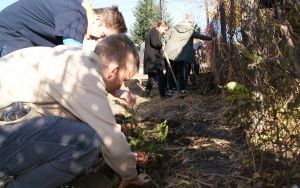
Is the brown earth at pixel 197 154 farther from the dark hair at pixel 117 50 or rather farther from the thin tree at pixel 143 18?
the thin tree at pixel 143 18

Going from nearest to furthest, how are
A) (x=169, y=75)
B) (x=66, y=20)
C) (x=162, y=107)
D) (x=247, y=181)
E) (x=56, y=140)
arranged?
(x=56, y=140), (x=247, y=181), (x=66, y=20), (x=162, y=107), (x=169, y=75)

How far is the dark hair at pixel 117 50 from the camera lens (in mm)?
2660

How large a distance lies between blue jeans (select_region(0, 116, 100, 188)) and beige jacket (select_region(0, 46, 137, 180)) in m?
0.07

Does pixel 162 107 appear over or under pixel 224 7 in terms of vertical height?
under

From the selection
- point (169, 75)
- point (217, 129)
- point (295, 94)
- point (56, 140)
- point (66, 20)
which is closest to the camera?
point (56, 140)

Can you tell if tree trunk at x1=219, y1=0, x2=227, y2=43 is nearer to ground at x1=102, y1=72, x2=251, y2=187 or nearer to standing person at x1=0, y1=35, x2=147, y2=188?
ground at x1=102, y1=72, x2=251, y2=187

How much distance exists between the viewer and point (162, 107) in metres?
8.11

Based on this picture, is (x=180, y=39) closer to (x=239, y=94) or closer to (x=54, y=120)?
(x=239, y=94)

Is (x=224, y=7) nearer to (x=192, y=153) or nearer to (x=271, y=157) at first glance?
(x=192, y=153)

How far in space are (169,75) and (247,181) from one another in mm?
7638

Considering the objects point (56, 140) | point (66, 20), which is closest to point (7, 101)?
point (56, 140)

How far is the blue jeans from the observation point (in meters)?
2.51

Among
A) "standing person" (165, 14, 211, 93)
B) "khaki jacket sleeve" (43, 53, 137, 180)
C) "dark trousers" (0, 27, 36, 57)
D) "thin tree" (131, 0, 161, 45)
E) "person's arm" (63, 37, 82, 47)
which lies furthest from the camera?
"thin tree" (131, 0, 161, 45)

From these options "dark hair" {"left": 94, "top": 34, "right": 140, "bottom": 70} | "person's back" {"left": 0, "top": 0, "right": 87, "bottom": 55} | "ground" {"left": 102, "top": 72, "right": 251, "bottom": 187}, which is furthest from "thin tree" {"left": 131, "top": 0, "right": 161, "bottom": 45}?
"dark hair" {"left": 94, "top": 34, "right": 140, "bottom": 70}
